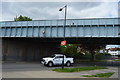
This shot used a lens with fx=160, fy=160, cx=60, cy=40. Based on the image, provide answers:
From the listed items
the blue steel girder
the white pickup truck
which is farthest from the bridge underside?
the white pickup truck

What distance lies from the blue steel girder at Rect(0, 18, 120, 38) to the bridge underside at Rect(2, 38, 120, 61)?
474cm

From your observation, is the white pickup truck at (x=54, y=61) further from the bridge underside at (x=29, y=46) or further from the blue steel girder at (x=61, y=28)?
the bridge underside at (x=29, y=46)

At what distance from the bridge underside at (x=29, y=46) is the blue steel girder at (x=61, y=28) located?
15.6 ft

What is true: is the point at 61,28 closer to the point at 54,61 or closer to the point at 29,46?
the point at 54,61

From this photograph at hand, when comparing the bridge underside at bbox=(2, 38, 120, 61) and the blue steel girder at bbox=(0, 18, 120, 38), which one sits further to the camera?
the bridge underside at bbox=(2, 38, 120, 61)

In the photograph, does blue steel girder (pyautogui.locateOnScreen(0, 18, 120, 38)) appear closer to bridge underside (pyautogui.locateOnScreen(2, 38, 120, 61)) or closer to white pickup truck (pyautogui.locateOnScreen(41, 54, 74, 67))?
bridge underside (pyautogui.locateOnScreen(2, 38, 120, 61))

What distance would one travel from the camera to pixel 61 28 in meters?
29.4

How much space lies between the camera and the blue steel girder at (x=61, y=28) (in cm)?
2745

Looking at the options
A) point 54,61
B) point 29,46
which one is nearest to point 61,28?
point 54,61

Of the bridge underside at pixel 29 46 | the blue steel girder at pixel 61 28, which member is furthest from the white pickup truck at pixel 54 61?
the bridge underside at pixel 29 46

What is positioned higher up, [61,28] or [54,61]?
[61,28]

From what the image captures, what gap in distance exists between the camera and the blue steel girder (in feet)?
90.1

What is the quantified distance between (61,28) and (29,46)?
13696 millimetres

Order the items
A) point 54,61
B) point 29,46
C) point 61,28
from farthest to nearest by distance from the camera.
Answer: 1. point 29,46
2. point 61,28
3. point 54,61
